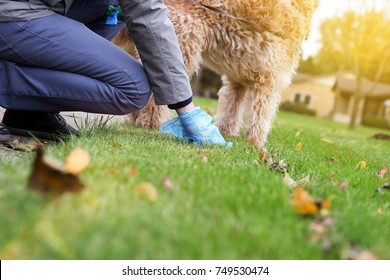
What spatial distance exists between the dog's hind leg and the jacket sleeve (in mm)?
1796

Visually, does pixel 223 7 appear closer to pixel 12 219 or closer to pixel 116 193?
pixel 116 193

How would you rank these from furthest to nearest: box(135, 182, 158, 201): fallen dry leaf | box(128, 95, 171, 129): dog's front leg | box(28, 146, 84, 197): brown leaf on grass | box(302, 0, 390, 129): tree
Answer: box(302, 0, 390, 129): tree → box(128, 95, 171, 129): dog's front leg → box(135, 182, 158, 201): fallen dry leaf → box(28, 146, 84, 197): brown leaf on grass

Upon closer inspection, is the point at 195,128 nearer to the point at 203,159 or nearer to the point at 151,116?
the point at 203,159

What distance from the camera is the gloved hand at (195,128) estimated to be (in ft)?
10.8

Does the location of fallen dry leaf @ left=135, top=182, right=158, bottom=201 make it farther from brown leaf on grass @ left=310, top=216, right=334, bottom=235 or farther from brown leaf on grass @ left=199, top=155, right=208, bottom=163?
brown leaf on grass @ left=199, top=155, right=208, bottom=163

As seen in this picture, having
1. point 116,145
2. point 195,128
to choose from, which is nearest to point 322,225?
point 116,145

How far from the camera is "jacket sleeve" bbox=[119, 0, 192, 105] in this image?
2.98m

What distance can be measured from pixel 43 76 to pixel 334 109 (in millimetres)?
47134

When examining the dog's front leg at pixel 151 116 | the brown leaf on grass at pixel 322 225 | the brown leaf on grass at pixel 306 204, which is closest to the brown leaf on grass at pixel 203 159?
the brown leaf on grass at pixel 306 204

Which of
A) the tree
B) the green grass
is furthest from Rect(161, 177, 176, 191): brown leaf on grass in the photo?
the tree

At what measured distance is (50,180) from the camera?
1642 mm

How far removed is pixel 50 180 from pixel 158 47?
1.61 m
